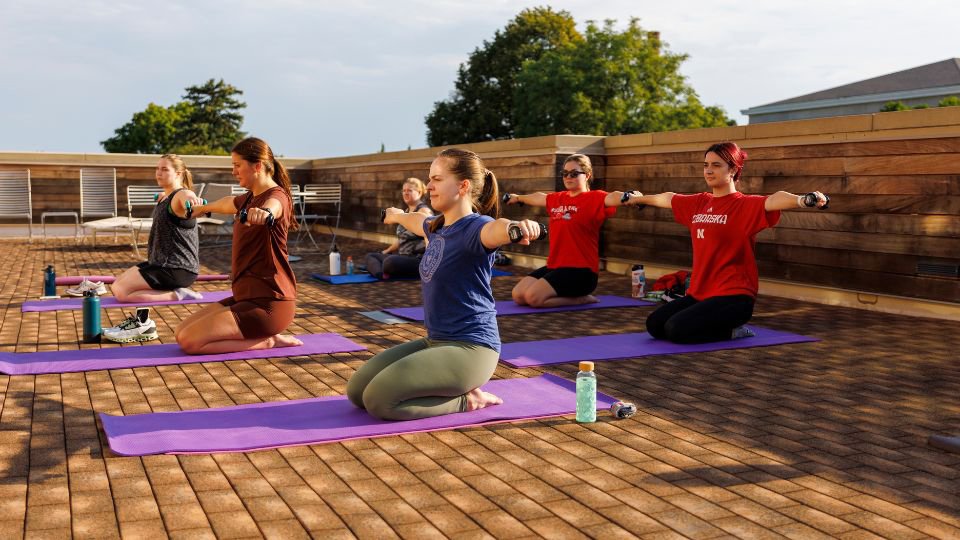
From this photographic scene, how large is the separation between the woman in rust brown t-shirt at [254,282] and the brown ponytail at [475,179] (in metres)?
1.92

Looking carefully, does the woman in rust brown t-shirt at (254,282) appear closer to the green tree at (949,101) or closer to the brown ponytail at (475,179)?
the brown ponytail at (475,179)

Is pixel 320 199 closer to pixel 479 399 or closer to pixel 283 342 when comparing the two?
pixel 283 342

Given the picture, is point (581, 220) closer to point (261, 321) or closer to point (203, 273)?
point (261, 321)

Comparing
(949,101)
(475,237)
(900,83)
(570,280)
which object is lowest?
(570,280)

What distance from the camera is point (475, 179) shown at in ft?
15.1

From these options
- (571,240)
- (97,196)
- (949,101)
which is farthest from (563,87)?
(571,240)

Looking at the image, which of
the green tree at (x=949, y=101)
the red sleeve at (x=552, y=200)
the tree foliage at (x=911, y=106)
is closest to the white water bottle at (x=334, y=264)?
the red sleeve at (x=552, y=200)

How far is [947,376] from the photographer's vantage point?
18.9 feet

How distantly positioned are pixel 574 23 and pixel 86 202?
3508 cm

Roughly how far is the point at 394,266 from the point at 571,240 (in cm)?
296

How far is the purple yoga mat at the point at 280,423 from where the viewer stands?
4.07m

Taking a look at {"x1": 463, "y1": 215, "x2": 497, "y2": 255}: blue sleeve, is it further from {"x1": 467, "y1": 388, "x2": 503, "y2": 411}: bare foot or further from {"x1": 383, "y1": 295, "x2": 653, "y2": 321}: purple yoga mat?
{"x1": 383, "y1": 295, "x2": 653, "y2": 321}: purple yoga mat

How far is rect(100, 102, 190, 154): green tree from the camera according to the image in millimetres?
68938

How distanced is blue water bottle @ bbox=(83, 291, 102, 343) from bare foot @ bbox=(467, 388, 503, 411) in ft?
11.0
